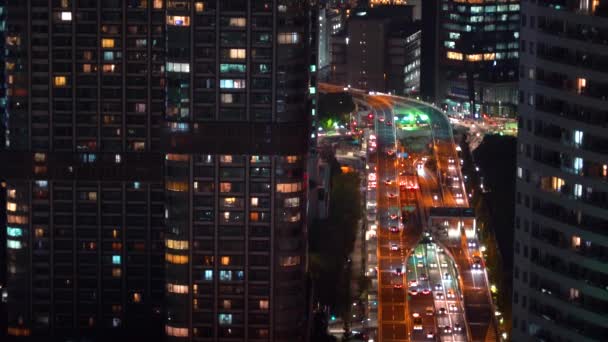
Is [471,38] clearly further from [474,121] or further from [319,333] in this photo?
[319,333]

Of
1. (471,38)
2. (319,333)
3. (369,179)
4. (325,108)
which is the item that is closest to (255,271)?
(319,333)

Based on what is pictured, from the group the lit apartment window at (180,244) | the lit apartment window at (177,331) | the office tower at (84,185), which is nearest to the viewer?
the lit apartment window at (180,244)

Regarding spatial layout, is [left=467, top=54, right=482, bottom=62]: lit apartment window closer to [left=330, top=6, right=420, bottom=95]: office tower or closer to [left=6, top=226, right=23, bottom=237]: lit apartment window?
[left=330, top=6, right=420, bottom=95]: office tower

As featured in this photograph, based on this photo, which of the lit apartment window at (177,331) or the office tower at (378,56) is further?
the office tower at (378,56)

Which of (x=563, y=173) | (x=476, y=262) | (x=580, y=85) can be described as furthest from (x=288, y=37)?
(x=476, y=262)

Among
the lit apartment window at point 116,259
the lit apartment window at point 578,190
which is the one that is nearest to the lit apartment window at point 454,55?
the lit apartment window at point 116,259

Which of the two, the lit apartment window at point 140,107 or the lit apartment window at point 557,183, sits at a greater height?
the lit apartment window at point 557,183

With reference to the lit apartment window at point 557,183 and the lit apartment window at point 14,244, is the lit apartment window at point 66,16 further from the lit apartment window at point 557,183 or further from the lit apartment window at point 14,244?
the lit apartment window at point 557,183
